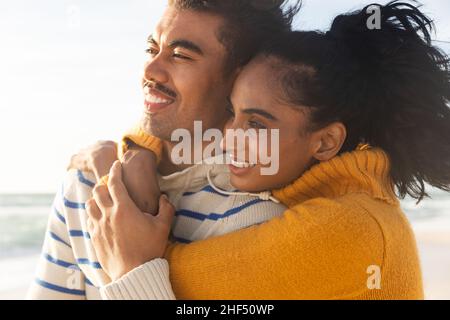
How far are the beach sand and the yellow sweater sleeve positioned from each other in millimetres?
3732

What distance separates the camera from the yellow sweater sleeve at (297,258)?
4.41ft

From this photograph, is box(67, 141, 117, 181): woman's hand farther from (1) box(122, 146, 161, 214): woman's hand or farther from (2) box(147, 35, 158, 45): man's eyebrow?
(2) box(147, 35, 158, 45): man's eyebrow

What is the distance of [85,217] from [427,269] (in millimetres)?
4934

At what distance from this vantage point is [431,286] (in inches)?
197

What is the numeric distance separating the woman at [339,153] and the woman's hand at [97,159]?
0.12m

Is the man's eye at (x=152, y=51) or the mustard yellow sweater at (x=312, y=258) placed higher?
the man's eye at (x=152, y=51)

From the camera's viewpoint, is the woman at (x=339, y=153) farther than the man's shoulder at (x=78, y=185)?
No

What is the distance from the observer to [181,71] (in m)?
1.83

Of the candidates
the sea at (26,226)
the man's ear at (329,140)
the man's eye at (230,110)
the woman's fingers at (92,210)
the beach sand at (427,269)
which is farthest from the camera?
the sea at (26,226)

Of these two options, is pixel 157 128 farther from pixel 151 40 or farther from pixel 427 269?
pixel 427 269

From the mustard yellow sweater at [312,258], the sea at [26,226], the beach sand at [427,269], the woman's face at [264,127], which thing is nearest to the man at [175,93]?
the woman's face at [264,127]

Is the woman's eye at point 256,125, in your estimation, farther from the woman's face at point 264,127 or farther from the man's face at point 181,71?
the man's face at point 181,71

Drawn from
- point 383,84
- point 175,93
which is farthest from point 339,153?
point 175,93

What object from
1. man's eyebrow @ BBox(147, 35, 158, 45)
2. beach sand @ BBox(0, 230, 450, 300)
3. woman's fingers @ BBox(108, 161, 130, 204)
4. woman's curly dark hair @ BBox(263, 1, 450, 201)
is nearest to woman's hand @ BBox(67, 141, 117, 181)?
woman's fingers @ BBox(108, 161, 130, 204)
